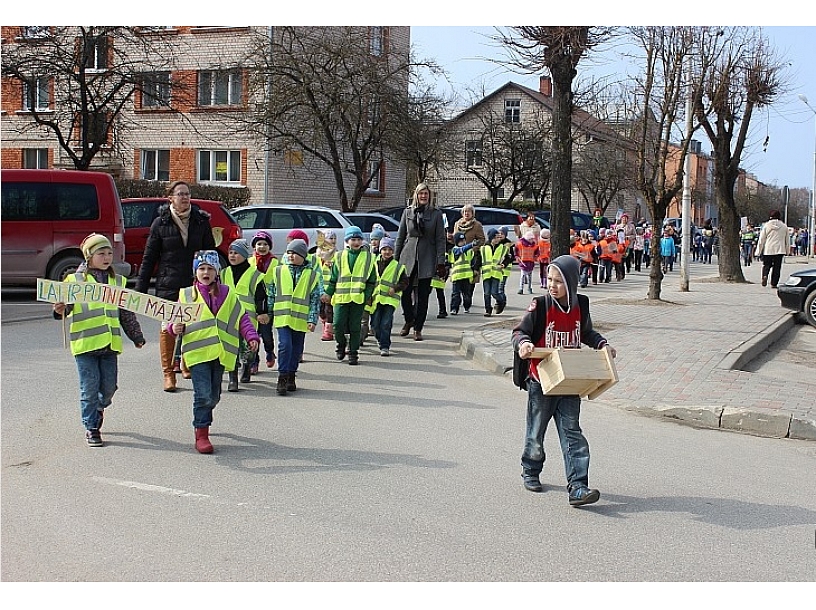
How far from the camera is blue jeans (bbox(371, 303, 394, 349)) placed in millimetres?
12094

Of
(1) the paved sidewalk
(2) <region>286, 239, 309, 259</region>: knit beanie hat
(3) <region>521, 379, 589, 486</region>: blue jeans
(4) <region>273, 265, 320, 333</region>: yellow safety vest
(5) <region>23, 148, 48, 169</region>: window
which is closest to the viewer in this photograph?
(3) <region>521, 379, 589, 486</region>: blue jeans

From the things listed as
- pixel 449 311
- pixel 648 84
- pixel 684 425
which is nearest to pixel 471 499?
pixel 684 425

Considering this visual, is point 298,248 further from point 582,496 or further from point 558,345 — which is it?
point 582,496

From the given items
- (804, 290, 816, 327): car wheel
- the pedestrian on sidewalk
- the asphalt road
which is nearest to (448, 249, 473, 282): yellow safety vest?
(804, 290, 816, 327): car wheel

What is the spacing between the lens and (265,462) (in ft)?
22.6

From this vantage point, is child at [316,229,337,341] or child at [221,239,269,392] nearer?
child at [221,239,269,392]

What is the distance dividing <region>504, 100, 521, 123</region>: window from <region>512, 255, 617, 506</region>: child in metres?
53.5

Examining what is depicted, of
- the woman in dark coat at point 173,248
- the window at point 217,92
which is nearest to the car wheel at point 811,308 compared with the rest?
the woman in dark coat at point 173,248

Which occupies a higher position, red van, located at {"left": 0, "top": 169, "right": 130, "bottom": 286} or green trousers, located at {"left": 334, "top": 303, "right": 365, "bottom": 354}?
red van, located at {"left": 0, "top": 169, "right": 130, "bottom": 286}

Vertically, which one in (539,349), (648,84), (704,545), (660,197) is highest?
(648,84)

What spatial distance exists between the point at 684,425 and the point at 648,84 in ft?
35.7

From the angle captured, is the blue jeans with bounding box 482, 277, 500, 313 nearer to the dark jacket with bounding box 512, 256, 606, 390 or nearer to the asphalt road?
the asphalt road

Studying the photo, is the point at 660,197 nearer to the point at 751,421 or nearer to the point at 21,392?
the point at 751,421

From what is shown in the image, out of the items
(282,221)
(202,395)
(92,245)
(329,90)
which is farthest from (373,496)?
(329,90)
